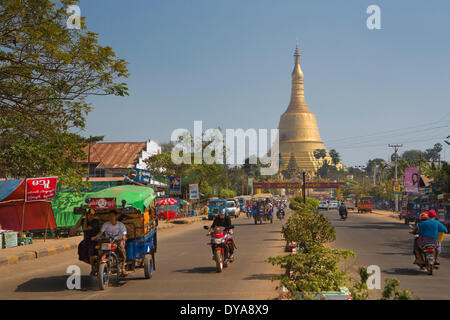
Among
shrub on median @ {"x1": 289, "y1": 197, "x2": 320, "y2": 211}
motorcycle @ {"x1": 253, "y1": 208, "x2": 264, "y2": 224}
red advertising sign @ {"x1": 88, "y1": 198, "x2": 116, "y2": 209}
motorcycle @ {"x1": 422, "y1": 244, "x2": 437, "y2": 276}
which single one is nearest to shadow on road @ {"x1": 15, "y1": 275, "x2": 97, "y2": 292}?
red advertising sign @ {"x1": 88, "y1": 198, "x2": 116, "y2": 209}

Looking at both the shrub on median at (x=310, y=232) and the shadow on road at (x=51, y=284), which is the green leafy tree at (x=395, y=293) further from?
the shrub on median at (x=310, y=232)

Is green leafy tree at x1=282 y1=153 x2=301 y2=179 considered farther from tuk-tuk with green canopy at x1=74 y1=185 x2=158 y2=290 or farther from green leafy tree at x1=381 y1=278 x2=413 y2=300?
green leafy tree at x1=381 y1=278 x2=413 y2=300

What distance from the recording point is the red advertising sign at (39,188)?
22.0 metres

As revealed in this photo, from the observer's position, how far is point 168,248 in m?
20.9

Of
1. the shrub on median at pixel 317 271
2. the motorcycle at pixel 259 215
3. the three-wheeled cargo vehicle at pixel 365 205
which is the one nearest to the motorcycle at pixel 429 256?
the shrub on median at pixel 317 271

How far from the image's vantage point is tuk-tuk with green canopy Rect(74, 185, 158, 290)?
10.7 meters

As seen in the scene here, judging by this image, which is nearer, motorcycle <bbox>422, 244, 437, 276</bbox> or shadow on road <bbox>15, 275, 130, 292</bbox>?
shadow on road <bbox>15, 275, 130, 292</bbox>

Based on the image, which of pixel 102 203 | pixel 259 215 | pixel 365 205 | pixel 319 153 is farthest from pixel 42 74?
pixel 319 153

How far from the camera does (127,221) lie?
12031 mm

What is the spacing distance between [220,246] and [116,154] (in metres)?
53.9

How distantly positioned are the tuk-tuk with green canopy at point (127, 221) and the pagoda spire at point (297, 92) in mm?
144769

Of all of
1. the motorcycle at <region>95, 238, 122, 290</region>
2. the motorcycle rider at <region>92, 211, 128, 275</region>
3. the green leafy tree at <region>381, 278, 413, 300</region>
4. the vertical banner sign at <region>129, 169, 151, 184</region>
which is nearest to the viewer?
the green leafy tree at <region>381, 278, 413, 300</region>

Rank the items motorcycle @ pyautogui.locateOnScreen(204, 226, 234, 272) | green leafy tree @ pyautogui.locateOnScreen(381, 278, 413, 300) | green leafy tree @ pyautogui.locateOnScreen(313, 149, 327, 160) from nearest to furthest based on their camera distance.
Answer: green leafy tree @ pyautogui.locateOnScreen(381, 278, 413, 300) → motorcycle @ pyautogui.locateOnScreen(204, 226, 234, 272) → green leafy tree @ pyautogui.locateOnScreen(313, 149, 327, 160)

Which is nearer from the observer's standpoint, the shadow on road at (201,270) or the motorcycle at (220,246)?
the motorcycle at (220,246)
